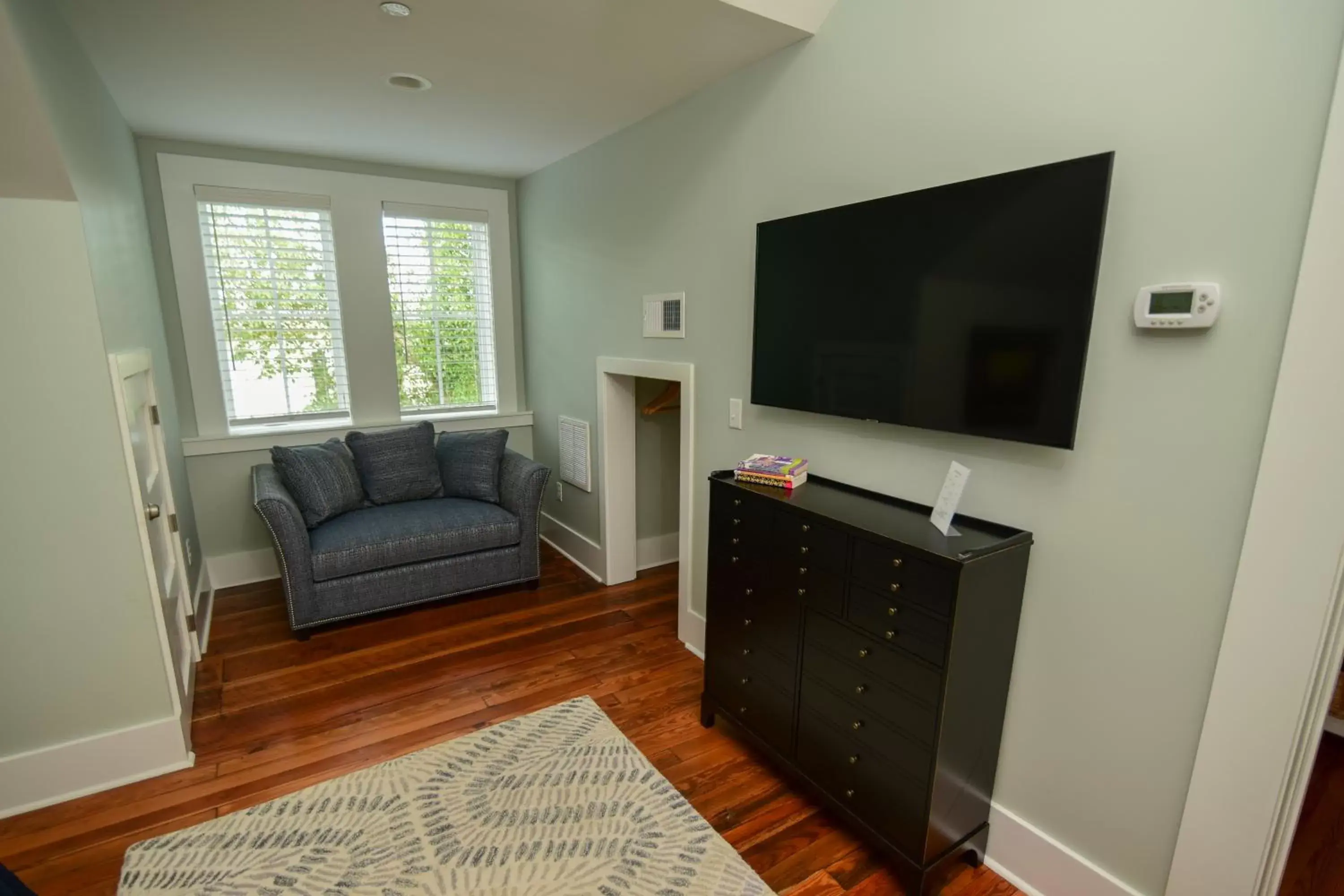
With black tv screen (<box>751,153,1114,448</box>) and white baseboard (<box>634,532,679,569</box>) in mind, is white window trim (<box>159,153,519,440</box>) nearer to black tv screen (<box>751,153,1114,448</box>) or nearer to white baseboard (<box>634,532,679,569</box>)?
white baseboard (<box>634,532,679,569</box>)

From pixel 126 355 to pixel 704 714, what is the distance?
255 centimetres

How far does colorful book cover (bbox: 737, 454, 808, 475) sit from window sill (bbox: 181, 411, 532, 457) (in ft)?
8.67

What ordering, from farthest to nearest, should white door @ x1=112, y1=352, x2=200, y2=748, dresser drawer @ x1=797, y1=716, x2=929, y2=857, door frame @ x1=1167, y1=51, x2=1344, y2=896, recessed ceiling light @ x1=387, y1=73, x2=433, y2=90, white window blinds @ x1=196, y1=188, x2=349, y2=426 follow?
white window blinds @ x1=196, y1=188, x2=349, y2=426, recessed ceiling light @ x1=387, y1=73, x2=433, y2=90, white door @ x1=112, y1=352, x2=200, y2=748, dresser drawer @ x1=797, y1=716, x2=929, y2=857, door frame @ x1=1167, y1=51, x2=1344, y2=896

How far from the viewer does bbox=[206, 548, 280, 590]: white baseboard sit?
375cm

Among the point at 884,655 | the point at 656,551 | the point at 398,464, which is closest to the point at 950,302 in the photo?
the point at 884,655

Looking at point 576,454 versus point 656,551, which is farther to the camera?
point 656,551

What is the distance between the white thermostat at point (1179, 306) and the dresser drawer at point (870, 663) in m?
0.96

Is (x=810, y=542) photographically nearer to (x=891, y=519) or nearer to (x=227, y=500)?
(x=891, y=519)

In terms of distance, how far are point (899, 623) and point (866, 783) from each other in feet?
1.79

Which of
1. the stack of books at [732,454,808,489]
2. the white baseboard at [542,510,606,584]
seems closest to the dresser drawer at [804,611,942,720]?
the stack of books at [732,454,808,489]

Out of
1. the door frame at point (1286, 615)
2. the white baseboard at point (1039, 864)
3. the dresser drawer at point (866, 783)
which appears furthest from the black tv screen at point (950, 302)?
the white baseboard at point (1039, 864)

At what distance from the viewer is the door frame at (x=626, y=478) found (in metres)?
2.98

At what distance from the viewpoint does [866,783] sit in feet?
5.96

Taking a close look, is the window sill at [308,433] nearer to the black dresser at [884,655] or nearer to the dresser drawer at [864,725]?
the black dresser at [884,655]
